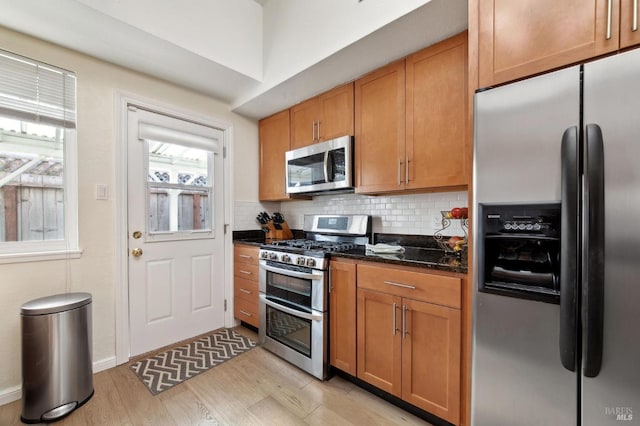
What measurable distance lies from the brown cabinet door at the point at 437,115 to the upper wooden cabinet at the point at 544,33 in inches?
17.6

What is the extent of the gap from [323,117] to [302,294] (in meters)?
1.56

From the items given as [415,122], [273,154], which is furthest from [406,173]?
[273,154]

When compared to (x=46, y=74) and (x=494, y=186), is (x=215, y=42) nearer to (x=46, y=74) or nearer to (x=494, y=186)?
(x=46, y=74)

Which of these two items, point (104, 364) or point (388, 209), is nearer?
point (104, 364)

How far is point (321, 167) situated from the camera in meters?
2.46

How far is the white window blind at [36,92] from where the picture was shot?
1.79 meters

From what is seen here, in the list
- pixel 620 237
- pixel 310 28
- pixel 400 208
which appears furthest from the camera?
pixel 400 208

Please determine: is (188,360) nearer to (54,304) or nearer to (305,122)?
(54,304)

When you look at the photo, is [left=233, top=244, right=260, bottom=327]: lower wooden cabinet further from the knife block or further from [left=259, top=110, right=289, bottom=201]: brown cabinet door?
[left=259, top=110, right=289, bottom=201]: brown cabinet door

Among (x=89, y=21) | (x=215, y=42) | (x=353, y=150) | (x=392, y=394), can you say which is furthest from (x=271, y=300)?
(x=89, y=21)

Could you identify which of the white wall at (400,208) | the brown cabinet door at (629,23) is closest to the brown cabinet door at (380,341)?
the white wall at (400,208)

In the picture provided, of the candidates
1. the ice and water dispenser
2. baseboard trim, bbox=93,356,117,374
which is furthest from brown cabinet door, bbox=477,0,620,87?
baseboard trim, bbox=93,356,117,374

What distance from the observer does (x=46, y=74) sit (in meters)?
1.91

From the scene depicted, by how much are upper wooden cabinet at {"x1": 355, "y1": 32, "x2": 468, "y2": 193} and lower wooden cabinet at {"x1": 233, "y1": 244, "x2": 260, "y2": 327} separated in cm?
130
